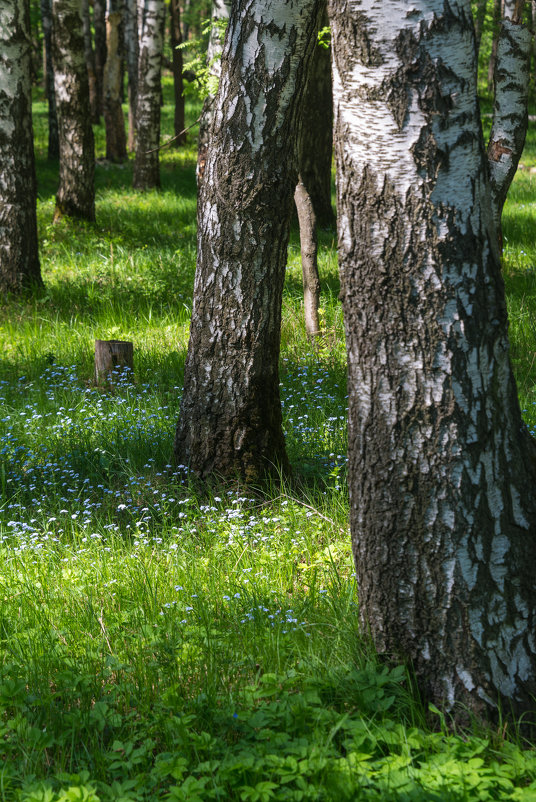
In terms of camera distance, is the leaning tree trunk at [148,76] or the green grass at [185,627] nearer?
the green grass at [185,627]

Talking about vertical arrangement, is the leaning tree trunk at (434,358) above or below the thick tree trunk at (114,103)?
below

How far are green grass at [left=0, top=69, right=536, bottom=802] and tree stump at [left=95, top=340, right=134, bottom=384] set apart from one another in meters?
0.21

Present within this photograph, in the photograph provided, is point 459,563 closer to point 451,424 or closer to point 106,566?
point 451,424

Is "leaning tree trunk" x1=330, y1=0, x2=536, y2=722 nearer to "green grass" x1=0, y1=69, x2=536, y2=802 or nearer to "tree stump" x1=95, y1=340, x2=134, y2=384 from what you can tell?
"green grass" x1=0, y1=69, x2=536, y2=802

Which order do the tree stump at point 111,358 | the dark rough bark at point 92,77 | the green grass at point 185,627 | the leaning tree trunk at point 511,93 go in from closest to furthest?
the green grass at point 185,627, the tree stump at point 111,358, the leaning tree trunk at point 511,93, the dark rough bark at point 92,77

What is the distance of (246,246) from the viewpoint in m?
4.39

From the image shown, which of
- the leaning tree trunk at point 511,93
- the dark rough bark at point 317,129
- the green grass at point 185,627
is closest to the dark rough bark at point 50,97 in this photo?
the dark rough bark at point 317,129

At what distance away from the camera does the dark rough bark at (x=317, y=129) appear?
11156mm

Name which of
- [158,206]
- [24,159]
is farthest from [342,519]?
[158,206]

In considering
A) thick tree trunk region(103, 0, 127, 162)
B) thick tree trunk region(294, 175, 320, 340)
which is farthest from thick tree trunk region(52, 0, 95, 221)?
thick tree trunk region(103, 0, 127, 162)

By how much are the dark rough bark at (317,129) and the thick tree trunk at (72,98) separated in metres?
3.42

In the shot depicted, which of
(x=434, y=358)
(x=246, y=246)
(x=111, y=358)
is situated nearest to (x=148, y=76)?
(x=111, y=358)

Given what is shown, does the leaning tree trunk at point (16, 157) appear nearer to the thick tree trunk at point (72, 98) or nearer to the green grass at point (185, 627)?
the green grass at point (185, 627)

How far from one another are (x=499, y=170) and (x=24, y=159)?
17.6ft
